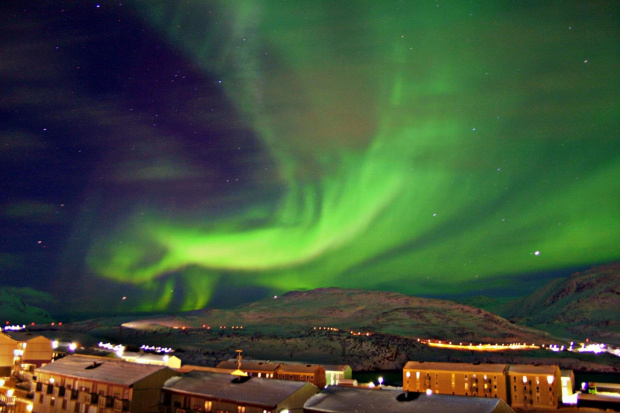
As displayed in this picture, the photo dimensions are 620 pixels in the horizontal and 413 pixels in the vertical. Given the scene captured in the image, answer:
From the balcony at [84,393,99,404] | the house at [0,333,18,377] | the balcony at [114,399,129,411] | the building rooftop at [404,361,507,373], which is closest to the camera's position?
the balcony at [114,399,129,411]

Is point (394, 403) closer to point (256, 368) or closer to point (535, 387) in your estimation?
point (535, 387)

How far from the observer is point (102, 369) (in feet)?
113

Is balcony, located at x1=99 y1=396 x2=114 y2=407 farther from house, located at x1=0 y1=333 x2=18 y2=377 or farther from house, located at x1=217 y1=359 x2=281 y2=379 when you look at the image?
house, located at x1=217 y1=359 x2=281 y2=379

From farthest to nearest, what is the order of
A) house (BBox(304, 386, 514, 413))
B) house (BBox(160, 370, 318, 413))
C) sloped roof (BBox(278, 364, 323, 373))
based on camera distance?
1. sloped roof (BBox(278, 364, 323, 373))
2. house (BBox(160, 370, 318, 413))
3. house (BBox(304, 386, 514, 413))

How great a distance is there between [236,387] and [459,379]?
120 feet

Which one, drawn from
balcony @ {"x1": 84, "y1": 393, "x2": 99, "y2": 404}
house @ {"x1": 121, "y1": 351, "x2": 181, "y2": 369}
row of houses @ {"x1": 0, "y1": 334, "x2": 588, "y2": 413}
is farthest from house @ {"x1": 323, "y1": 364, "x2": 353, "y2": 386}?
balcony @ {"x1": 84, "y1": 393, "x2": 99, "y2": 404}

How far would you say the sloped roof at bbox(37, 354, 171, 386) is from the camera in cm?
3178

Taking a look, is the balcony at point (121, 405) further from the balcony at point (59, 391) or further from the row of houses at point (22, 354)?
the row of houses at point (22, 354)

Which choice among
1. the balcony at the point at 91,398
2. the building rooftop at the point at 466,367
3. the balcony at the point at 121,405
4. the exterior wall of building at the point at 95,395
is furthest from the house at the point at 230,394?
the building rooftop at the point at 466,367

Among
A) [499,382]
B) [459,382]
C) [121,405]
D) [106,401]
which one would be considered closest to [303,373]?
[459,382]

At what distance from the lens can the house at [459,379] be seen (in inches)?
2192

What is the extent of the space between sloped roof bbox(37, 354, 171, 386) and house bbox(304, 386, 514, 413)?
1199cm

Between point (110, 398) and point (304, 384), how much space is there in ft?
41.7

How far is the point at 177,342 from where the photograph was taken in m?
120
